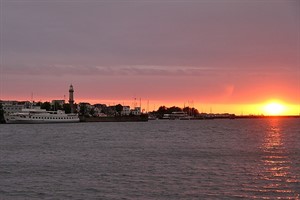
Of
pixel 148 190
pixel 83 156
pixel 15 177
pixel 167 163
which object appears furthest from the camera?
pixel 83 156

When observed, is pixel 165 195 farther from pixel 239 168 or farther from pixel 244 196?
pixel 239 168

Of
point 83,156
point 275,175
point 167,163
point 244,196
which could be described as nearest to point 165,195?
point 244,196

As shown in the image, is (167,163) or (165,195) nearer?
(165,195)

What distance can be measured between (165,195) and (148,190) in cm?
191

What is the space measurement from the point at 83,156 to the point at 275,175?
76.9ft

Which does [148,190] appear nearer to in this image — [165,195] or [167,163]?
[165,195]

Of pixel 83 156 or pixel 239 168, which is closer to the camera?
pixel 239 168

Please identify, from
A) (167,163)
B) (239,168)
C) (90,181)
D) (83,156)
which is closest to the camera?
(90,181)

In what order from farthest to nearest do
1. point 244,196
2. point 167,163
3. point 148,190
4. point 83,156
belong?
→ 1. point 83,156
2. point 167,163
3. point 148,190
4. point 244,196

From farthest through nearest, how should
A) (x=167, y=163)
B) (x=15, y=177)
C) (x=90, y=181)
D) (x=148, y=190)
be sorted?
(x=167, y=163)
(x=15, y=177)
(x=90, y=181)
(x=148, y=190)

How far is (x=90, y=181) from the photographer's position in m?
34.2

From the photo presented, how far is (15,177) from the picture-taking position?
36.4 m

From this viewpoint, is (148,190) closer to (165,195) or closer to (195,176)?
(165,195)

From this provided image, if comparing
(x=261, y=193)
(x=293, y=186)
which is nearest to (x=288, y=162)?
(x=293, y=186)
